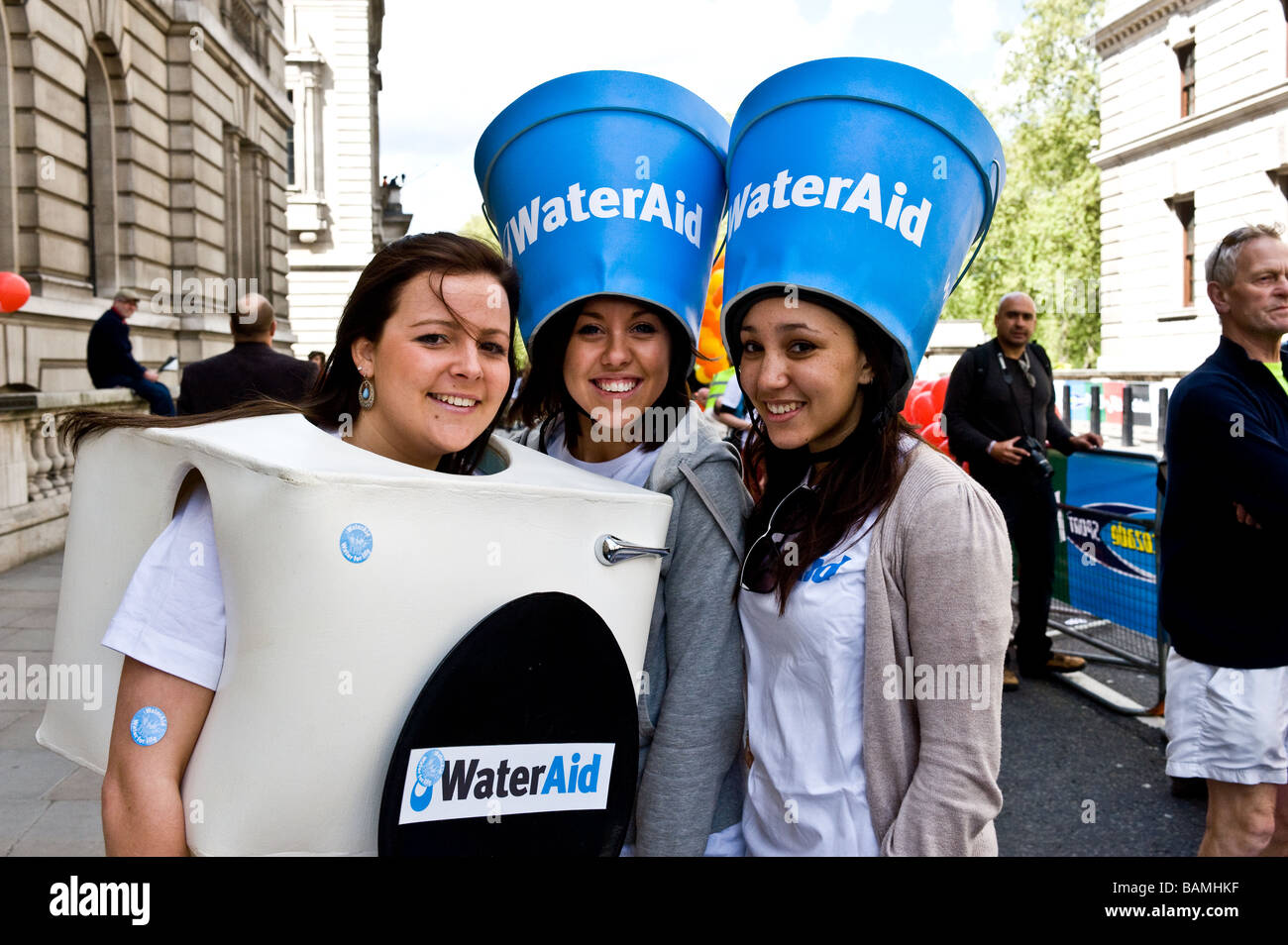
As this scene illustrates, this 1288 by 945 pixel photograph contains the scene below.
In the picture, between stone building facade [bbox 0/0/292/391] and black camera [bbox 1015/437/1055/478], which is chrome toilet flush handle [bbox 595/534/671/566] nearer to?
black camera [bbox 1015/437/1055/478]

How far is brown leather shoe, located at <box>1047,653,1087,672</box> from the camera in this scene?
6090 millimetres

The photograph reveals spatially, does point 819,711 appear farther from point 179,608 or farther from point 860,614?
point 179,608

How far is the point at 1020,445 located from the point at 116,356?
9.99 meters

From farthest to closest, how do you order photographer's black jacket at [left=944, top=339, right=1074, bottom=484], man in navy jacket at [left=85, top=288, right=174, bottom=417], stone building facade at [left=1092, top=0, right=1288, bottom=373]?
stone building facade at [left=1092, top=0, right=1288, bottom=373], man in navy jacket at [left=85, top=288, right=174, bottom=417], photographer's black jacket at [left=944, top=339, right=1074, bottom=484]

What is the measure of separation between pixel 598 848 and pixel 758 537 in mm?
636

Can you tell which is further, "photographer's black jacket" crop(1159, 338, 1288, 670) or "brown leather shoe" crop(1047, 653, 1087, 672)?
"brown leather shoe" crop(1047, 653, 1087, 672)

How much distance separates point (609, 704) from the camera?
1546 mm

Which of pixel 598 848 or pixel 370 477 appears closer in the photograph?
pixel 370 477

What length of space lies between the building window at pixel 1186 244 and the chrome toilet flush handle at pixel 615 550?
29328mm

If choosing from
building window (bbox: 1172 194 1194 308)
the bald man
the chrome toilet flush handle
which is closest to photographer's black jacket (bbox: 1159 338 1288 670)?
the chrome toilet flush handle

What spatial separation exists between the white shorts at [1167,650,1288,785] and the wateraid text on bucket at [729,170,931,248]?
209 cm

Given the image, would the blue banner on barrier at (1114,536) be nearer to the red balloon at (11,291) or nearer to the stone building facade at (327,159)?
the red balloon at (11,291)
